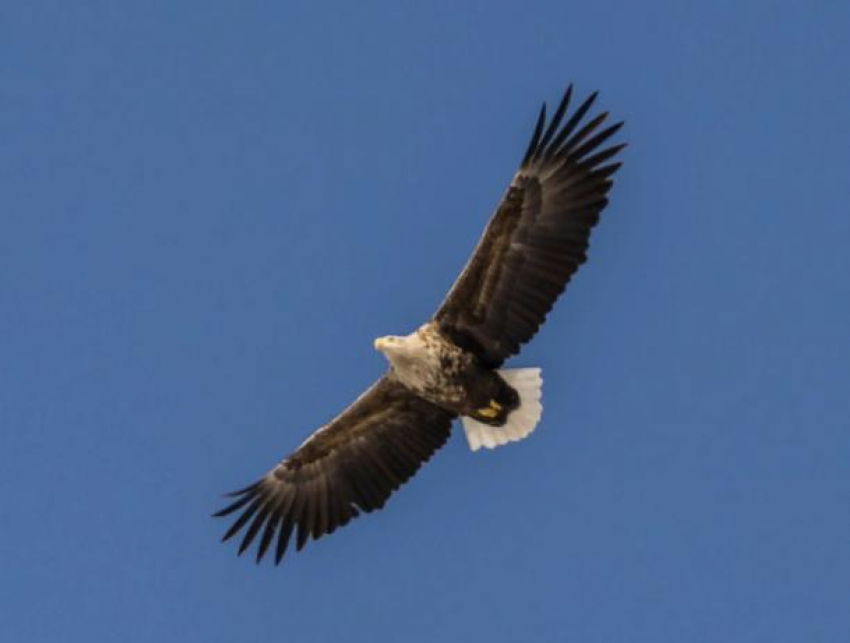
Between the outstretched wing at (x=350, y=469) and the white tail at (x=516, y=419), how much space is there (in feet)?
0.89

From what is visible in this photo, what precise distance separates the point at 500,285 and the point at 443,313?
61 cm

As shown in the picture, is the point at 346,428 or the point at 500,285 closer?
the point at 500,285

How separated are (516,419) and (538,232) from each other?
1.93m

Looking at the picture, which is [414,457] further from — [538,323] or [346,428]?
[538,323]

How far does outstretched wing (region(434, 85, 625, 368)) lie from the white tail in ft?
1.74

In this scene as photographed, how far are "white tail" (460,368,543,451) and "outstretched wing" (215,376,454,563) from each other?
0.27 metres

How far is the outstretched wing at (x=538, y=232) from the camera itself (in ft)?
64.7

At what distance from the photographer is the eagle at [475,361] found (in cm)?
1975

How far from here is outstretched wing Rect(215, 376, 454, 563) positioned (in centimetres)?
2095

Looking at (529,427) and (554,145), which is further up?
(554,145)

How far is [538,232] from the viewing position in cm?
1977

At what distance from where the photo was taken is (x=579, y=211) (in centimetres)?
1975

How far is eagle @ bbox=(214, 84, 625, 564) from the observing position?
19750mm

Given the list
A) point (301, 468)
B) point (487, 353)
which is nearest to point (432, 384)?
point (487, 353)
